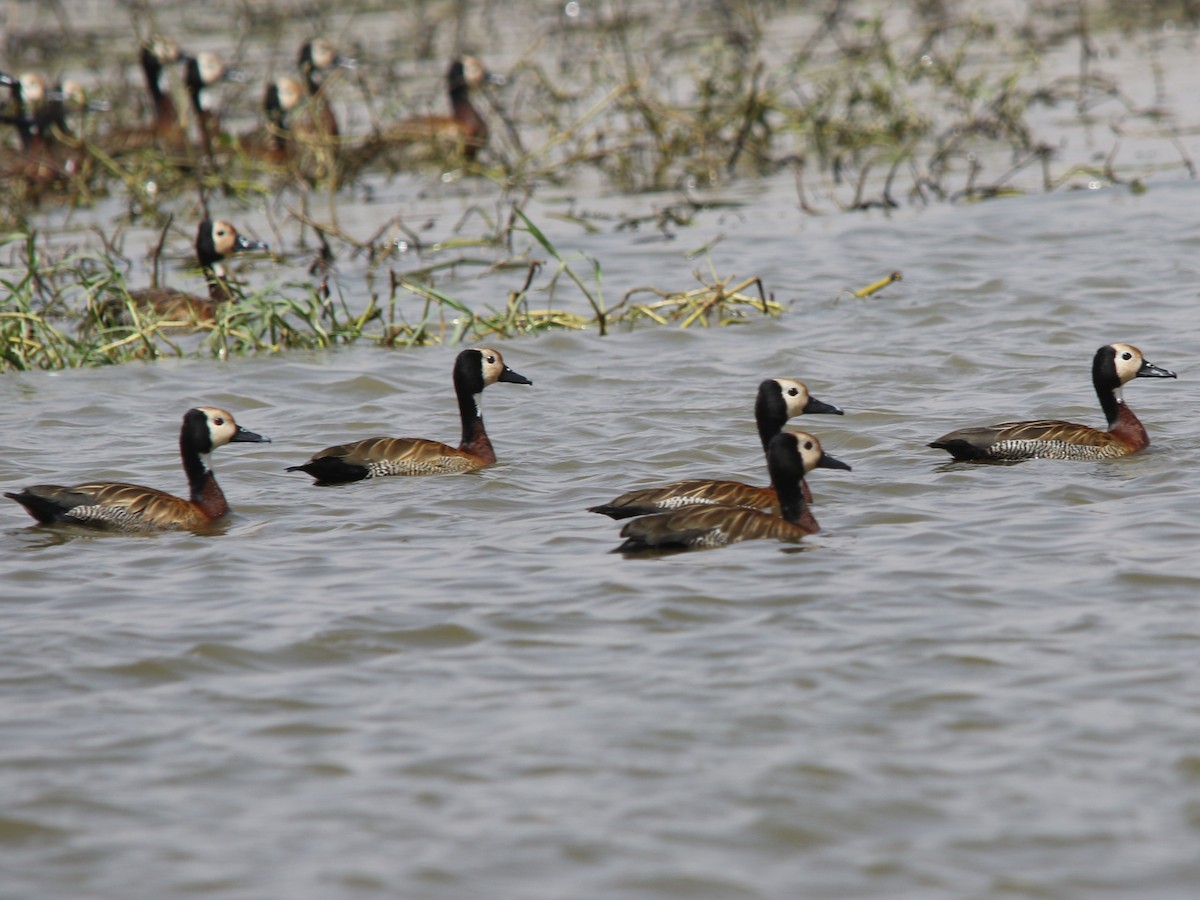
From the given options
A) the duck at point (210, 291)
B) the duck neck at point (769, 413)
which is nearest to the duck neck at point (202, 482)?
the duck neck at point (769, 413)

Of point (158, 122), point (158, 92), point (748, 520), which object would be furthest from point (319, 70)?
point (748, 520)

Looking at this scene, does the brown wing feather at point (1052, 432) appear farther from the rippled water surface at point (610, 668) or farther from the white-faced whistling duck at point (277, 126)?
the white-faced whistling duck at point (277, 126)

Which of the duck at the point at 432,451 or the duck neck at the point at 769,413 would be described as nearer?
the duck neck at the point at 769,413

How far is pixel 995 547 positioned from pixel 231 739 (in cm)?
348

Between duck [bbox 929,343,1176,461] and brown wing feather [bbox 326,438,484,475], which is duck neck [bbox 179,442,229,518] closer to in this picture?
brown wing feather [bbox 326,438,484,475]

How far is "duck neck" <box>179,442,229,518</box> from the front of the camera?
363 inches

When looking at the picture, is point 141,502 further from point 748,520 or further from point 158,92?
point 158,92

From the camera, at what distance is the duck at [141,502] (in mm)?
8781

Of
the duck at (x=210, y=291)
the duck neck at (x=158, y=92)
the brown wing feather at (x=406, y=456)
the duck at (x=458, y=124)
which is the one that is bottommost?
the brown wing feather at (x=406, y=456)

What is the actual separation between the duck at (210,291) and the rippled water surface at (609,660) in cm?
120

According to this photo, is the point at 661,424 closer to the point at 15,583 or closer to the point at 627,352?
the point at 627,352

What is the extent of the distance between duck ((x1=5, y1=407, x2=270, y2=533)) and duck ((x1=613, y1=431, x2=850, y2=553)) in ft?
7.43

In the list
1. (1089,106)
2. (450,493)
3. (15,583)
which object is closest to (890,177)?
(1089,106)

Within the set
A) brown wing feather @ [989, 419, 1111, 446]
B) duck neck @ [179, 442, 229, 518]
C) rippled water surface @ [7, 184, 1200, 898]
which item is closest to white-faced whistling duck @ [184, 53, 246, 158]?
rippled water surface @ [7, 184, 1200, 898]
